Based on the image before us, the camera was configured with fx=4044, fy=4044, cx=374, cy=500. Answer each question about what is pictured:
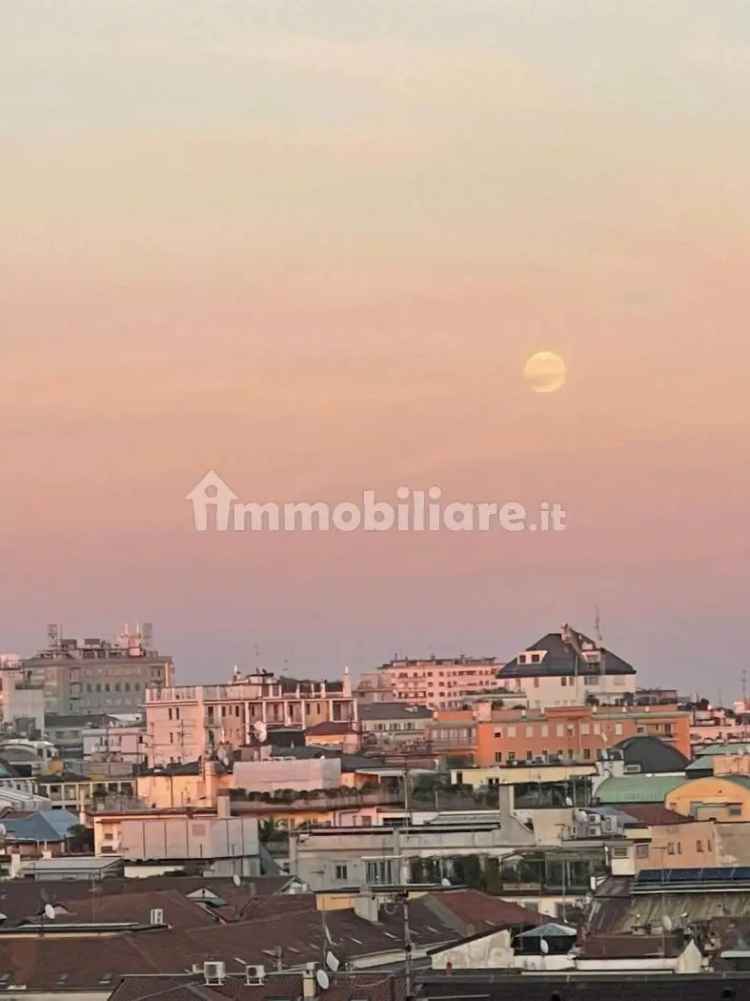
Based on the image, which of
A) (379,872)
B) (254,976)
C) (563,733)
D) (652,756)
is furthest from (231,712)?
(254,976)

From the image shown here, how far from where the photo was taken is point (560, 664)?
486 feet

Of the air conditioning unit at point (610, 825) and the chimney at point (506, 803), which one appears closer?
the air conditioning unit at point (610, 825)

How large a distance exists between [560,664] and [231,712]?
1305cm

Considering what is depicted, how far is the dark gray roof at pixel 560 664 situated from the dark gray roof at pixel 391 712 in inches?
173

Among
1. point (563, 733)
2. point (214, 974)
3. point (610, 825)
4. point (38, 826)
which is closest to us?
point (214, 974)

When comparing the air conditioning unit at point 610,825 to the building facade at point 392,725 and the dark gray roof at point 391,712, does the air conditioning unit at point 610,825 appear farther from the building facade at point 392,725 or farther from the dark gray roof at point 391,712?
the dark gray roof at point 391,712

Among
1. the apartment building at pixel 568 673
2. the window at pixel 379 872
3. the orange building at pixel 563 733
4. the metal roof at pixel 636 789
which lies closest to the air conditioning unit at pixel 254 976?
the window at pixel 379 872

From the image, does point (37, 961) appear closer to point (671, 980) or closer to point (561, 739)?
point (671, 980)

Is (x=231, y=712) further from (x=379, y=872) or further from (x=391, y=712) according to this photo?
(x=379, y=872)

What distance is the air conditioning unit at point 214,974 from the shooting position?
144 feet

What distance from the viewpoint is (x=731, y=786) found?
7994 cm

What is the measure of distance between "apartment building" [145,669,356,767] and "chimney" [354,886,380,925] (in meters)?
68.9

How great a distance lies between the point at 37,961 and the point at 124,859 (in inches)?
996

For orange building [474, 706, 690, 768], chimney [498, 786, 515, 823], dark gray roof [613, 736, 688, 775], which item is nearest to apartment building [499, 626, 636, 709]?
orange building [474, 706, 690, 768]
